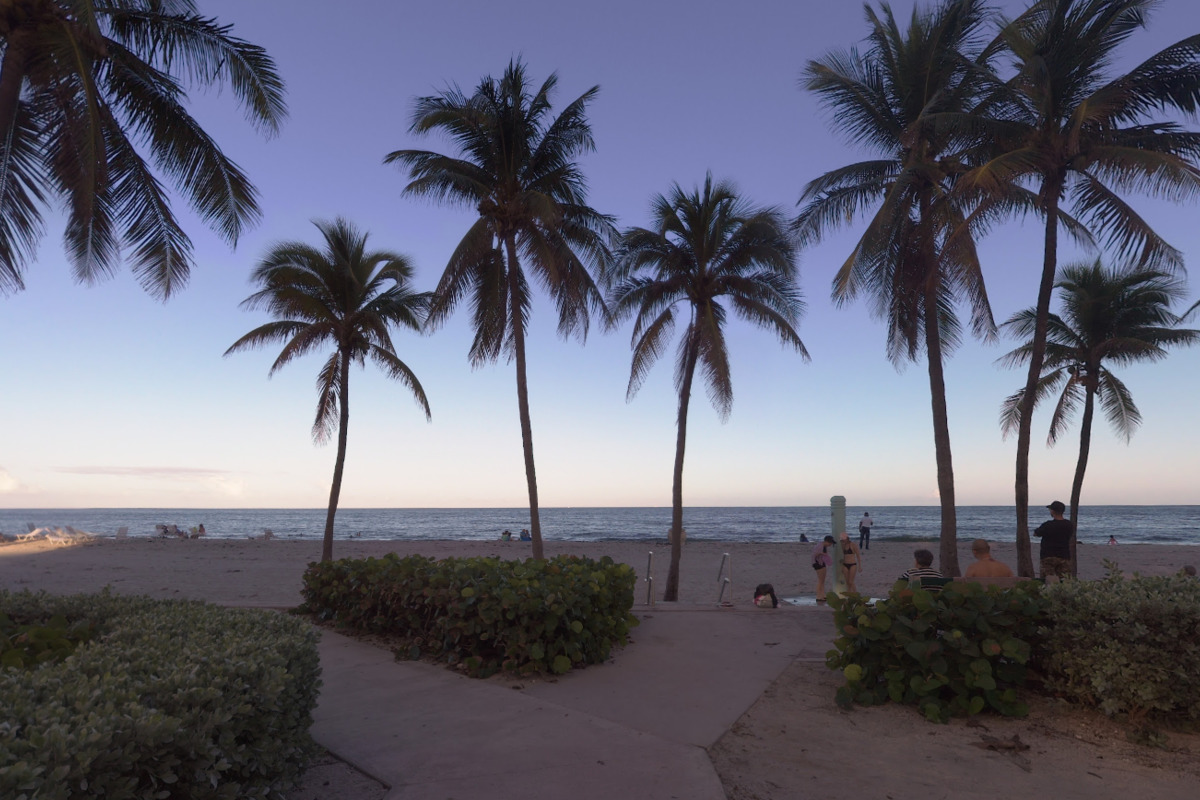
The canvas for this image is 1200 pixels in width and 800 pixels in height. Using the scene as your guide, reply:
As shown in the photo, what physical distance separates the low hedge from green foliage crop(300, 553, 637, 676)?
2.32m

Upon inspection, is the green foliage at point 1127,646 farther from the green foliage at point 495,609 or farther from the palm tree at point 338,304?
the palm tree at point 338,304

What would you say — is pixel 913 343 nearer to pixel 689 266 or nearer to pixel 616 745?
pixel 689 266

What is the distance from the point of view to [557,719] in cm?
502

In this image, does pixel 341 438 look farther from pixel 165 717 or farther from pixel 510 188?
pixel 165 717

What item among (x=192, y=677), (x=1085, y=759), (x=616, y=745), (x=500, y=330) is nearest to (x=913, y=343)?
(x=500, y=330)

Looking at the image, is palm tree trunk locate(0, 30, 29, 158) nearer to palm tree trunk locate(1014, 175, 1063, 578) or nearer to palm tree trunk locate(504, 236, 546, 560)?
palm tree trunk locate(504, 236, 546, 560)

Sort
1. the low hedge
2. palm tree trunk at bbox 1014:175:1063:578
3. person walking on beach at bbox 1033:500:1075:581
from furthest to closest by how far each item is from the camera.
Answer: palm tree trunk at bbox 1014:175:1063:578 < person walking on beach at bbox 1033:500:1075:581 < the low hedge

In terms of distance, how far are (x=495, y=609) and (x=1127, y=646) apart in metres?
4.65

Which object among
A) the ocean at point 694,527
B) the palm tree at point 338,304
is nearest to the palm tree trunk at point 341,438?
the palm tree at point 338,304

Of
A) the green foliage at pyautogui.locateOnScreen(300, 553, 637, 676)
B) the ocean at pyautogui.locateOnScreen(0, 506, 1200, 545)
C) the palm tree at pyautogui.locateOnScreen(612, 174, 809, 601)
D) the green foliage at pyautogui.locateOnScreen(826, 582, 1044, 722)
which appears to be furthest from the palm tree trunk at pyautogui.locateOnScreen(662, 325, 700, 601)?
the ocean at pyautogui.locateOnScreen(0, 506, 1200, 545)

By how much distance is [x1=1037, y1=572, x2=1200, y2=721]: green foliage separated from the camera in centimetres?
453

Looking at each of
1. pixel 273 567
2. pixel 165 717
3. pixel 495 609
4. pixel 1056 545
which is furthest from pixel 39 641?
pixel 273 567

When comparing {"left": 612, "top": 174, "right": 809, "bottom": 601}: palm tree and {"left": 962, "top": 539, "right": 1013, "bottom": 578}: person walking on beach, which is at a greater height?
{"left": 612, "top": 174, "right": 809, "bottom": 601}: palm tree

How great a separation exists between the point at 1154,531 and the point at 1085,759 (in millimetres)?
72370
